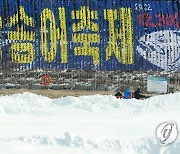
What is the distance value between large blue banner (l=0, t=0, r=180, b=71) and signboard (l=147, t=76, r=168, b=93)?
443mm

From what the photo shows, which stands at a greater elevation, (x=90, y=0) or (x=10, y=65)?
(x=90, y=0)

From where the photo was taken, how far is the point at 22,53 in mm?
17578

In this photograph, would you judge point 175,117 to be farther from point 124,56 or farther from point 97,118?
point 124,56

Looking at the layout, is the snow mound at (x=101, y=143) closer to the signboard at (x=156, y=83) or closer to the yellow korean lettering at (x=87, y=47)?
the signboard at (x=156, y=83)

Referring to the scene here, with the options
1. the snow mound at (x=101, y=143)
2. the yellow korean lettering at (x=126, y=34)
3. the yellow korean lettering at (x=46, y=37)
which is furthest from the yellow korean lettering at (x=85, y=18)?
the snow mound at (x=101, y=143)

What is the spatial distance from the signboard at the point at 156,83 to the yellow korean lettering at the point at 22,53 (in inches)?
171

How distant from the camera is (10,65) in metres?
17.6

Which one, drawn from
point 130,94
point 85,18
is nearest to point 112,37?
point 85,18

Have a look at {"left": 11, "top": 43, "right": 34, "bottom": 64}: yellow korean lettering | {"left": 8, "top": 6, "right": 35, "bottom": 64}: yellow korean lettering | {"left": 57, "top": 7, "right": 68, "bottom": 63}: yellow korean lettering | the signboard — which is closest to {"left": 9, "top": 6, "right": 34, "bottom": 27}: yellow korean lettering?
{"left": 8, "top": 6, "right": 35, "bottom": 64}: yellow korean lettering

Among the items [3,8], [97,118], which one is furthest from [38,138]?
[3,8]

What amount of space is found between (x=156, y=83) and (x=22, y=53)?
197 inches

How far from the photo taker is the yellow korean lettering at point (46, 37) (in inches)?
693

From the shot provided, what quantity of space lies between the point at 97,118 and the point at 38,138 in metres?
3.54

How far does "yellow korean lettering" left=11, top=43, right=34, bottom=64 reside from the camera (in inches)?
691
